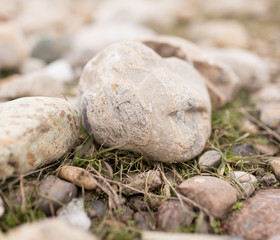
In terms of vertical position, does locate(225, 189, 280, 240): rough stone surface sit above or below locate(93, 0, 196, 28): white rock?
below

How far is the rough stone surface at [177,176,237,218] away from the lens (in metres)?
1.80

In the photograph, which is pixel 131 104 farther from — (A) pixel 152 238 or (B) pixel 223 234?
(B) pixel 223 234

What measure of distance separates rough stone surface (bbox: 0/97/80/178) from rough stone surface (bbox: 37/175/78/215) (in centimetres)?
17

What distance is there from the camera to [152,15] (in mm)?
9641

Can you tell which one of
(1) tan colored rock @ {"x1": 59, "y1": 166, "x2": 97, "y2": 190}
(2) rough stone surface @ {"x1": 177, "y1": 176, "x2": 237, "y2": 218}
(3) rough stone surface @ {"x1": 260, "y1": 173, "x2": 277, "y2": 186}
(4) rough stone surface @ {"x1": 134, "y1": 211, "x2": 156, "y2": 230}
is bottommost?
(3) rough stone surface @ {"x1": 260, "y1": 173, "x2": 277, "y2": 186}

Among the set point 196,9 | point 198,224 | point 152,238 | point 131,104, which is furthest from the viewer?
point 196,9

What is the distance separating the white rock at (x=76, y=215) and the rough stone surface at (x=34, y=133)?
0.40 meters

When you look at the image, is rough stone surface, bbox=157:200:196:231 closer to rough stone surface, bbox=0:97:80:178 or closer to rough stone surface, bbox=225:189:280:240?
rough stone surface, bbox=225:189:280:240

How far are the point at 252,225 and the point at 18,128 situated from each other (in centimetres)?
177

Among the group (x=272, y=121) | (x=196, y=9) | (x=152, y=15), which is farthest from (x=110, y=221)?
(x=196, y=9)

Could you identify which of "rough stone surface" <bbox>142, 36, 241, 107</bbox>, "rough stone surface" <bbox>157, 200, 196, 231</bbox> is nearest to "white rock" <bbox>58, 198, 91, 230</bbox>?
"rough stone surface" <bbox>157, 200, 196, 231</bbox>

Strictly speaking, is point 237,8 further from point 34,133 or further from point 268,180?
point 34,133

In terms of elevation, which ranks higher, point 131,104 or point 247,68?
point 131,104

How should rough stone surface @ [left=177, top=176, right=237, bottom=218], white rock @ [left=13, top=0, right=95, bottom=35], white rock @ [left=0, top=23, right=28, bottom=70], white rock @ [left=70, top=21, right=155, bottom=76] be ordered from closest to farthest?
rough stone surface @ [left=177, top=176, right=237, bottom=218] < white rock @ [left=0, top=23, right=28, bottom=70] < white rock @ [left=70, top=21, right=155, bottom=76] < white rock @ [left=13, top=0, right=95, bottom=35]
